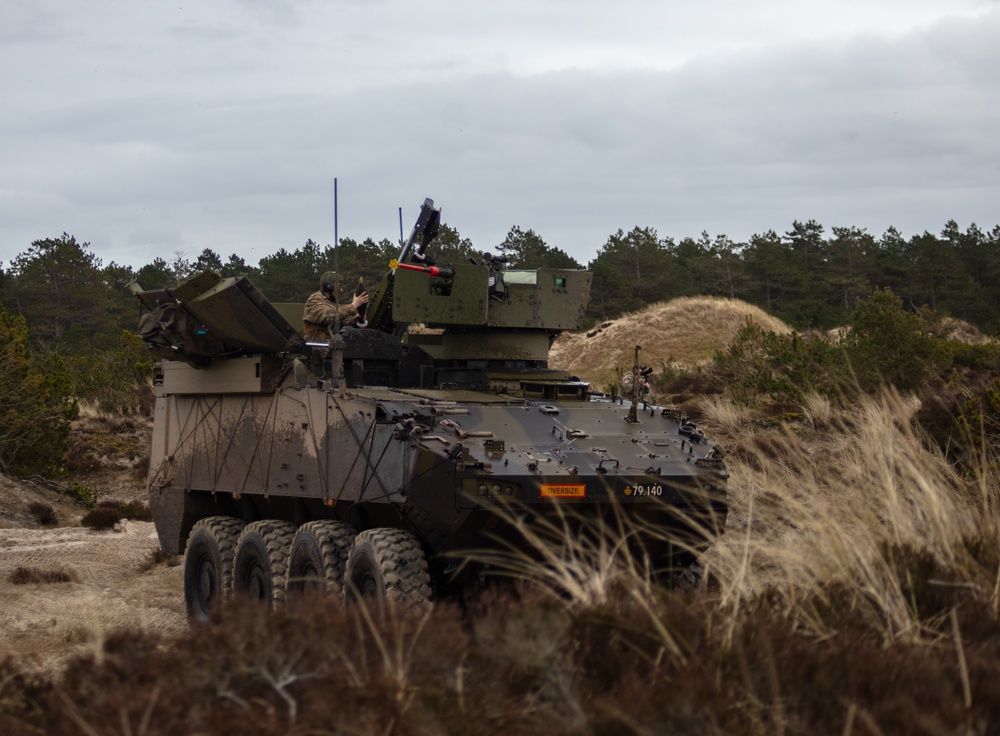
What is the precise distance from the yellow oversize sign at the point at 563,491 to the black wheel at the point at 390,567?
3.17ft

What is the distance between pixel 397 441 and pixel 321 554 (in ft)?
4.16

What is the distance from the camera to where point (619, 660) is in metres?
4.76

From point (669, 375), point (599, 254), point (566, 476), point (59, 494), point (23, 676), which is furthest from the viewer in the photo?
point (599, 254)

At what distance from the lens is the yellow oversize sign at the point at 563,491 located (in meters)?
8.49

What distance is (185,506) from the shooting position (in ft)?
41.3

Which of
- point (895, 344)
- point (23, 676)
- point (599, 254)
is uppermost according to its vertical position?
point (599, 254)

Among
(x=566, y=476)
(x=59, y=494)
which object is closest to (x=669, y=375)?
(x=59, y=494)

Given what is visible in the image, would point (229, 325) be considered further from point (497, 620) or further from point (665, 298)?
point (665, 298)

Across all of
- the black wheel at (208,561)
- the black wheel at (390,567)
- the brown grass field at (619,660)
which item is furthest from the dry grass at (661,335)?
the brown grass field at (619,660)

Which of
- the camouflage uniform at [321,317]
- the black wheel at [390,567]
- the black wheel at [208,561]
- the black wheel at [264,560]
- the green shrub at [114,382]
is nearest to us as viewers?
the black wheel at [390,567]

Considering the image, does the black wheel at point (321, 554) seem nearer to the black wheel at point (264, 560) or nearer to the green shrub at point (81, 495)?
the black wheel at point (264, 560)

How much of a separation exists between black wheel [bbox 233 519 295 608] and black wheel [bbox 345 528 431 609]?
4.32ft

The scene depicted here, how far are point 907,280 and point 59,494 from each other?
1238 inches

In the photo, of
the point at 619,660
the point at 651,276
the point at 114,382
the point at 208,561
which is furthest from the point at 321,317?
the point at 651,276
